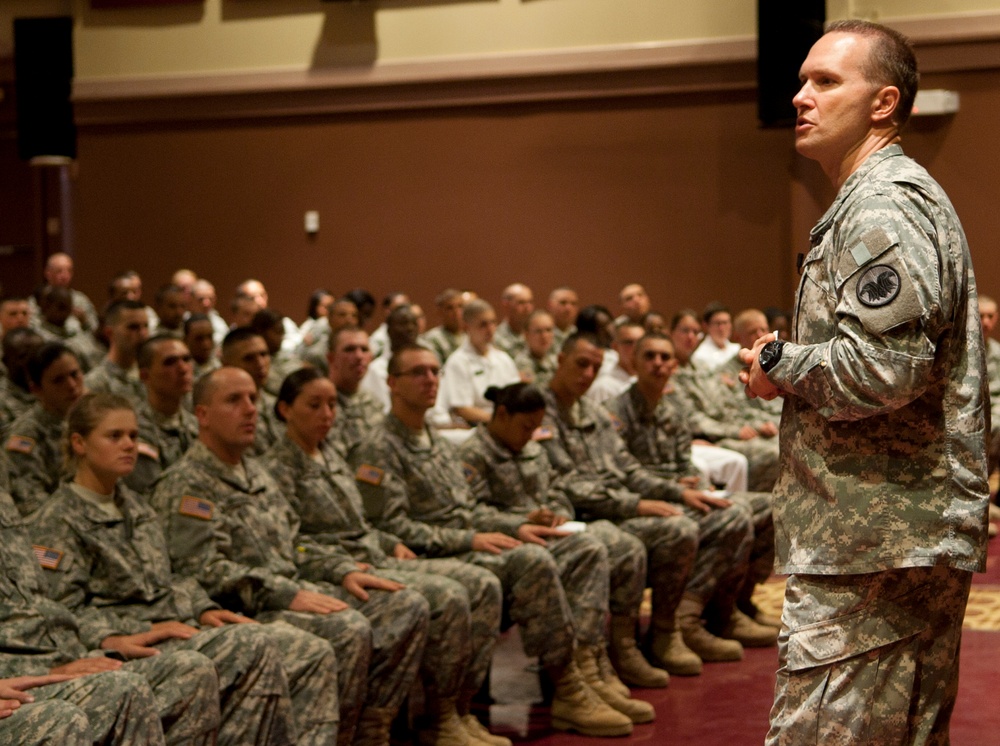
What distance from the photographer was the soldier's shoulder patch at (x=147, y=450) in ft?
14.9

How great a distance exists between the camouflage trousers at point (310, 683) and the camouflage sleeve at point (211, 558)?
0.21 metres

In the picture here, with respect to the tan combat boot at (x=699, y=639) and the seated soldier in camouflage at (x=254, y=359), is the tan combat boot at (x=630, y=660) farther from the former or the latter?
the seated soldier in camouflage at (x=254, y=359)

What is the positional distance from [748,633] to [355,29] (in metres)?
6.83

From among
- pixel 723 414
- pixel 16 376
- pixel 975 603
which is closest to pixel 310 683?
pixel 16 376

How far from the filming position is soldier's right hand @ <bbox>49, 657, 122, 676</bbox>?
296cm

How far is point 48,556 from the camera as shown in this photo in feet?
10.6

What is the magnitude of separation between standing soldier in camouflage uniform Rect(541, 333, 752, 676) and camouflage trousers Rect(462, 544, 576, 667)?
1.93ft

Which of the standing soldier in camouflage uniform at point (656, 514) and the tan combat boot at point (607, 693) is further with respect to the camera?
the standing soldier in camouflage uniform at point (656, 514)

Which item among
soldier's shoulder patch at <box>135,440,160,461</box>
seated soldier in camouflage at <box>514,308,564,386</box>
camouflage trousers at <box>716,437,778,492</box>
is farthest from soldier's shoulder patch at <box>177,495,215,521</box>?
seated soldier in camouflage at <box>514,308,564,386</box>

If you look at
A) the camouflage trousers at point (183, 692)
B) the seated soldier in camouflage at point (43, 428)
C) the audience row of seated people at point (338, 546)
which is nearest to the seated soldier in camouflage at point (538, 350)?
the audience row of seated people at point (338, 546)

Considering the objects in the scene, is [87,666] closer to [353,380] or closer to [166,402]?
[166,402]

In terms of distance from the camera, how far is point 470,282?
10539mm

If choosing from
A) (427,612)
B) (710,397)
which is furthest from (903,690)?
(710,397)

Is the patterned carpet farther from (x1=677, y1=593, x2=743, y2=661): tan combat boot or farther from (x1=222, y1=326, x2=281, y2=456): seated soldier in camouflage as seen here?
(x1=222, y1=326, x2=281, y2=456): seated soldier in camouflage
